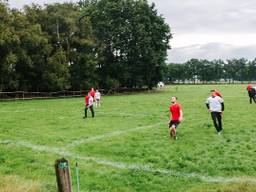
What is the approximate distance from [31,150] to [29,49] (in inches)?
1549

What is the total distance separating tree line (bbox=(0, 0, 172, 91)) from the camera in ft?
166

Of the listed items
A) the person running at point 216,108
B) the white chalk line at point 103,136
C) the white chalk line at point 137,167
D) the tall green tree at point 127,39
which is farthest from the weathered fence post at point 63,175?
the tall green tree at point 127,39

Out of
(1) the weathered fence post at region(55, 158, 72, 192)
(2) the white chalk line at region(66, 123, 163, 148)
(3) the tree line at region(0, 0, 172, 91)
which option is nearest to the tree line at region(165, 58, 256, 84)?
(3) the tree line at region(0, 0, 172, 91)

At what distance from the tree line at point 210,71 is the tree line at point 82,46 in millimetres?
108245

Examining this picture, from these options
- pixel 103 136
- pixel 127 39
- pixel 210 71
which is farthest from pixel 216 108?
pixel 210 71

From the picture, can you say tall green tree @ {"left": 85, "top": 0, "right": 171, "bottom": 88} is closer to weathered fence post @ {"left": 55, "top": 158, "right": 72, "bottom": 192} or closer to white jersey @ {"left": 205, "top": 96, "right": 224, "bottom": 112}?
white jersey @ {"left": 205, "top": 96, "right": 224, "bottom": 112}

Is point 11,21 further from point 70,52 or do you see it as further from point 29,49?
point 70,52

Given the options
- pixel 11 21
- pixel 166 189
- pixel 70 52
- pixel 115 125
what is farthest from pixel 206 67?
pixel 166 189

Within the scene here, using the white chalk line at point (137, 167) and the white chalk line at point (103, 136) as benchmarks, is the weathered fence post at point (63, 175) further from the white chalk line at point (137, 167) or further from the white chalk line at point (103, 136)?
the white chalk line at point (103, 136)

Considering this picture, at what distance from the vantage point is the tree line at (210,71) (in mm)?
183875

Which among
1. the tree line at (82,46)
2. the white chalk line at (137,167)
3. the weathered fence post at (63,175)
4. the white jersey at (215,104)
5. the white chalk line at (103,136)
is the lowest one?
the white chalk line at (137,167)

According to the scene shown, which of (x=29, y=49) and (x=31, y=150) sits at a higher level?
(x=29, y=49)

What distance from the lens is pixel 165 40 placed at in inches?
2904

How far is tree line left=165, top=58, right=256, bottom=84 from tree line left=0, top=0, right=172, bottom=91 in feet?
355
